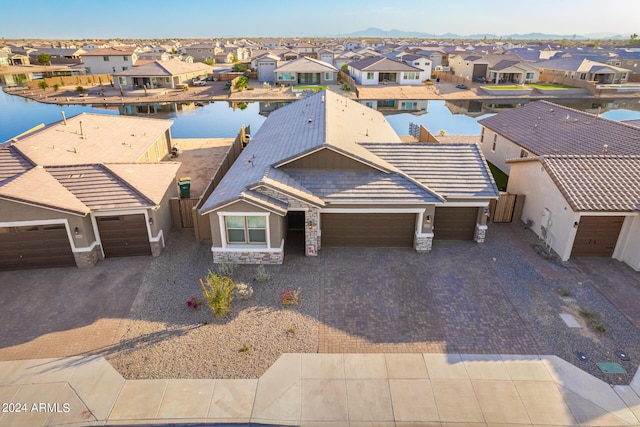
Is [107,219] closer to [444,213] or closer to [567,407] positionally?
[444,213]

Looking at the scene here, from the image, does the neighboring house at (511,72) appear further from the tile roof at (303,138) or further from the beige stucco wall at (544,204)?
the beige stucco wall at (544,204)

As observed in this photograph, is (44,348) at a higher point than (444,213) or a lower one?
lower

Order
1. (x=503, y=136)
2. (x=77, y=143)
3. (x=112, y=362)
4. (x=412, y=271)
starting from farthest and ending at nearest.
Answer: (x=503, y=136)
(x=77, y=143)
(x=412, y=271)
(x=112, y=362)

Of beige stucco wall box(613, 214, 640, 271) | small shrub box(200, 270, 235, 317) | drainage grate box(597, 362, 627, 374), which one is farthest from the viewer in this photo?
beige stucco wall box(613, 214, 640, 271)

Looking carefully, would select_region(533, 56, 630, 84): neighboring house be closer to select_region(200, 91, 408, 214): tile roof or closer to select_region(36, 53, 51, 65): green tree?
select_region(200, 91, 408, 214): tile roof

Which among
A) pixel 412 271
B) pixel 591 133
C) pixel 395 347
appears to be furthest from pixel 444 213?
pixel 591 133

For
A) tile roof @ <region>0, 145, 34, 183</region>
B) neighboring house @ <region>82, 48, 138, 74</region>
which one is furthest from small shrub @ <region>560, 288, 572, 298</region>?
neighboring house @ <region>82, 48, 138, 74</region>
